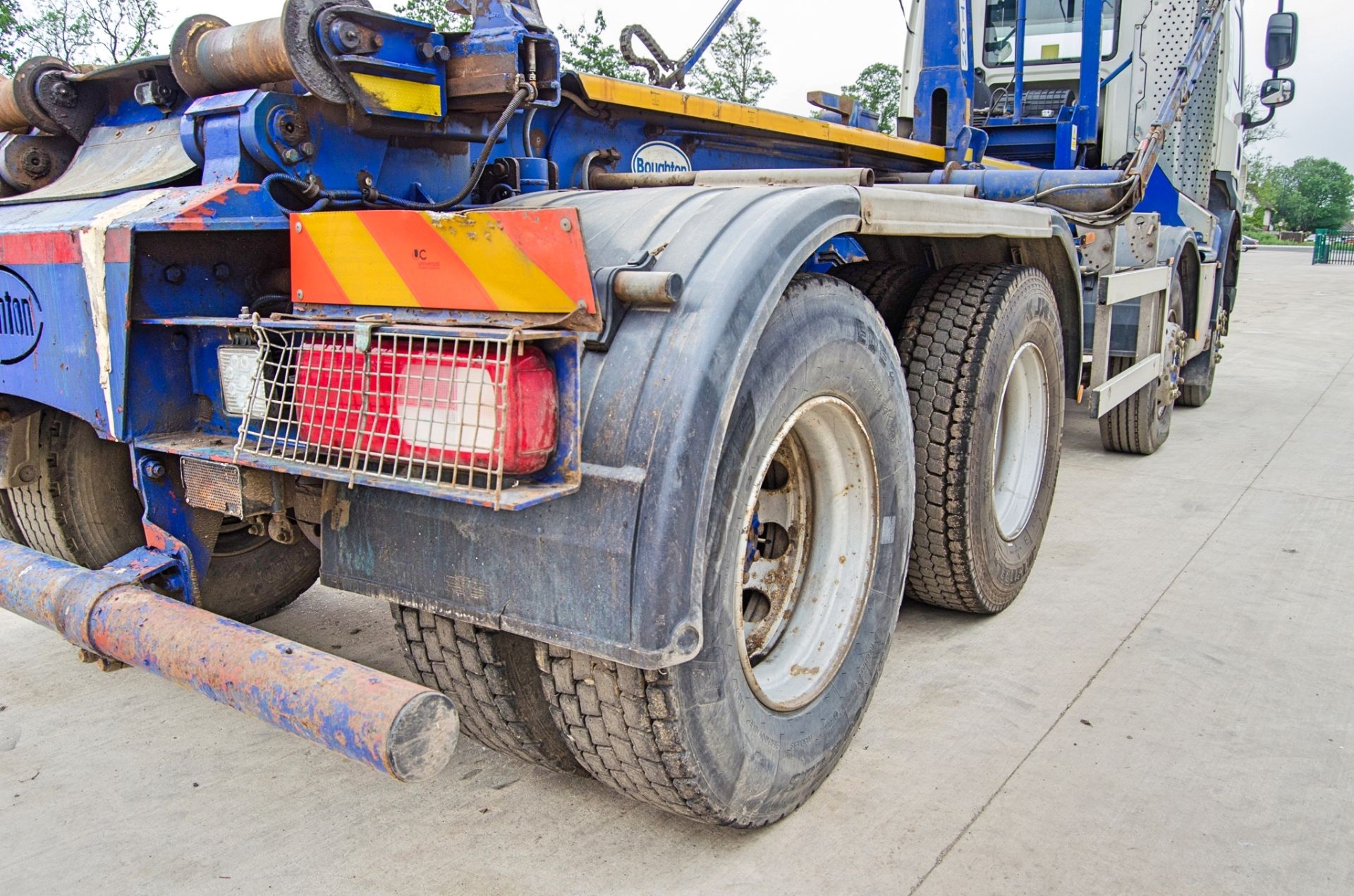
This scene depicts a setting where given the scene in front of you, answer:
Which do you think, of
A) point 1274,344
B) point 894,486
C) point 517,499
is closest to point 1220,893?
point 894,486

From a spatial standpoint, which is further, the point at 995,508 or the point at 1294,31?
the point at 1294,31

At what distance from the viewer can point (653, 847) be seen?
236 cm

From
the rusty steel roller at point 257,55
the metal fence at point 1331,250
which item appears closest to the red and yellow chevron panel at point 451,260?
the rusty steel roller at point 257,55

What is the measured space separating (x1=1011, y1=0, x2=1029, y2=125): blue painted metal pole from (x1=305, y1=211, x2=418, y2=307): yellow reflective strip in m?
4.41

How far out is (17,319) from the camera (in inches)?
96.6

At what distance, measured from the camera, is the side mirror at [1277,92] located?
757 centimetres

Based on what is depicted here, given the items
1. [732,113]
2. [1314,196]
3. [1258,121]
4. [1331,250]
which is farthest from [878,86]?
[1314,196]

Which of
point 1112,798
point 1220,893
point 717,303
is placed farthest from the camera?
point 1112,798

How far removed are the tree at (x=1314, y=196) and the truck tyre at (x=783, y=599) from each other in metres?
89.4

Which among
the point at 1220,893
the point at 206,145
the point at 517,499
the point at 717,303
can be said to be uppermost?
the point at 206,145

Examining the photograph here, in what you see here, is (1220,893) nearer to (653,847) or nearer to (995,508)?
(653,847)

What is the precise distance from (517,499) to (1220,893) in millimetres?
1741

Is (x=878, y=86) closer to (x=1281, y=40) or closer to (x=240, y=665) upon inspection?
(x=1281, y=40)

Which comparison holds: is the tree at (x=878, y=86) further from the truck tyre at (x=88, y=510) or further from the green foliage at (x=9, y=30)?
the truck tyre at (x=88, y=510)
